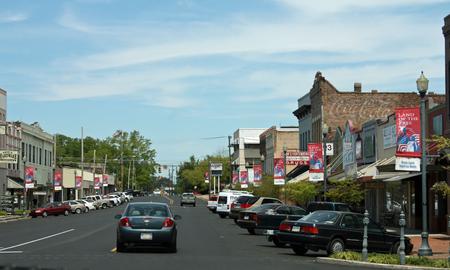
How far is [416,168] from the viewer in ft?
79.4

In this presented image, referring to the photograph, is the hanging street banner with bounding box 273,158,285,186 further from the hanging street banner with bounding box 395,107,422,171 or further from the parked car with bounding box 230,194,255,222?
the hanging street banner with bounding box 395,107,422,171

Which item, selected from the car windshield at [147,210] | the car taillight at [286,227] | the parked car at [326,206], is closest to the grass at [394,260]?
the car taillight at [286,227]

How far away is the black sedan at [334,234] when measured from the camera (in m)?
22.2

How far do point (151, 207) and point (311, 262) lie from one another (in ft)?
17.2

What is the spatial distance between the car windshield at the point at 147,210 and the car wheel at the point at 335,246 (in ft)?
16.4

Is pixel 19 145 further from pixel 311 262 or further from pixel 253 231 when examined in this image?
pixel 311 262

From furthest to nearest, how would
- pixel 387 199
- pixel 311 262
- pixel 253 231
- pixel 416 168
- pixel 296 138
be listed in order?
pixel 296 138 → pixel 387 199 → pixel 253 231 → pixel 416 168 → pixel 311 262

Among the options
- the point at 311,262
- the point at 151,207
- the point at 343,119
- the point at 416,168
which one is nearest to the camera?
the point at 311,262

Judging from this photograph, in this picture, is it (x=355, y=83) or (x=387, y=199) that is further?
(x=355, y=83)

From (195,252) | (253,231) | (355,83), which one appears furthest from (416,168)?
(355,83)

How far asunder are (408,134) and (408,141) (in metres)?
0.40

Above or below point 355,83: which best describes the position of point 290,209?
below

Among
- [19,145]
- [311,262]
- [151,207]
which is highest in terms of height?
[19,145]

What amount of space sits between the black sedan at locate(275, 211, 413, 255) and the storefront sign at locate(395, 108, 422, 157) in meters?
2.77
